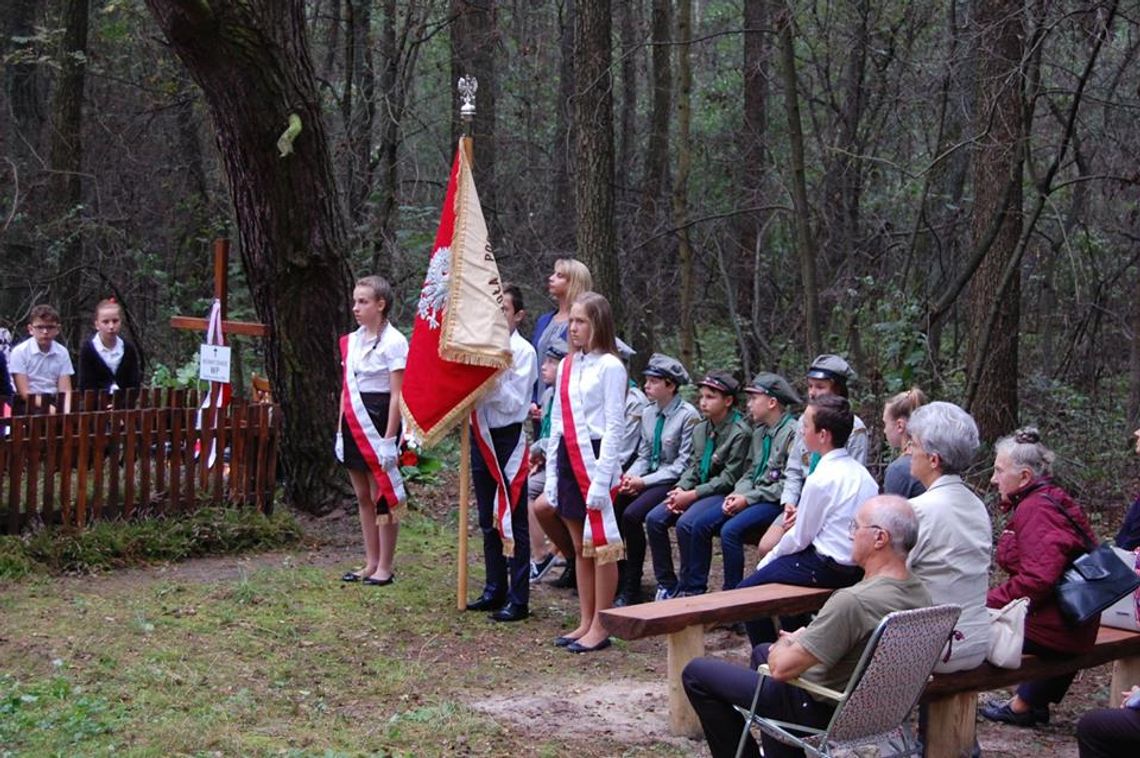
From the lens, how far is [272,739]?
5602 millimetres

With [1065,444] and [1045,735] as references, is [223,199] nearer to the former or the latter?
[1065,444]

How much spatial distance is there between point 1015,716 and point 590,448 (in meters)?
2.58

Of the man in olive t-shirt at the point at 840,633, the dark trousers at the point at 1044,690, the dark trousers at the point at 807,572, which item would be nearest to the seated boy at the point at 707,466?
the dark trousers at the point at 807,572

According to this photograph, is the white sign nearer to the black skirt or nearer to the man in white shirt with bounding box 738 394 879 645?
the black skirt

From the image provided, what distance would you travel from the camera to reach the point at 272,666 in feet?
22.3

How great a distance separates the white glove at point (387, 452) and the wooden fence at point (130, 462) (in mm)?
1898

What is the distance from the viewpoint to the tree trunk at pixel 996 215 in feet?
34.4

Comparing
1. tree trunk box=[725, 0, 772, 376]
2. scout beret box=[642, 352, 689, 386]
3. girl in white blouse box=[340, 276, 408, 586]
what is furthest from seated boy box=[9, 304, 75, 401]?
tree trunk box=[725, 0, 772, 376]

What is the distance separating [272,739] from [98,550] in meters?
3.69

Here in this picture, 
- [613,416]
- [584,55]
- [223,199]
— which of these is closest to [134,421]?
[613,416]

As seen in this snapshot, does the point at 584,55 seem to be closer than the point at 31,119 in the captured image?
Yes

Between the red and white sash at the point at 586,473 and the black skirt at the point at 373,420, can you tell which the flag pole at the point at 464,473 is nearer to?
the black skirt at the point at 373,420

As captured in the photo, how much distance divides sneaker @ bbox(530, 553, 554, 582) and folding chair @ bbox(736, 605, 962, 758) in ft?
14.1

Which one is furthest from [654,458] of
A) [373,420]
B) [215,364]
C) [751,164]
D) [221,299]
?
[751,164]
